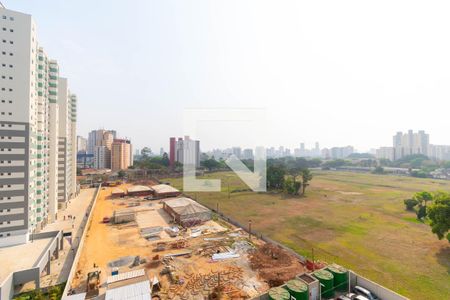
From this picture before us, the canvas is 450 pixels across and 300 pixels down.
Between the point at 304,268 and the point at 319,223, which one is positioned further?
the point at 319,223

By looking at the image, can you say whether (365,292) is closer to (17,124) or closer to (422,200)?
(422,200)

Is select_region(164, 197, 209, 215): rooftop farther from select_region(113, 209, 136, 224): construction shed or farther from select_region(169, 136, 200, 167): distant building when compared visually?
select_region(169, 136, 200, 167): distant building

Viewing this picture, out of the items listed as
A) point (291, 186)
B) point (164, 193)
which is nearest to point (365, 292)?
point (291, 186)

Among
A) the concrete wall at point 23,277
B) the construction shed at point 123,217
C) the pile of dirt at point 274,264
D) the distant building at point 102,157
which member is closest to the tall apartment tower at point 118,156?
the distant building at point 102,157

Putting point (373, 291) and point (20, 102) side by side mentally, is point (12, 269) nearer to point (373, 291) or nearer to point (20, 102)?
point (20, 102)

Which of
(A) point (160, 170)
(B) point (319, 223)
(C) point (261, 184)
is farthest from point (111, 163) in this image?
(B) point (319, 223)

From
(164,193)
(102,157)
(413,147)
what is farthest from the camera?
(413,147)

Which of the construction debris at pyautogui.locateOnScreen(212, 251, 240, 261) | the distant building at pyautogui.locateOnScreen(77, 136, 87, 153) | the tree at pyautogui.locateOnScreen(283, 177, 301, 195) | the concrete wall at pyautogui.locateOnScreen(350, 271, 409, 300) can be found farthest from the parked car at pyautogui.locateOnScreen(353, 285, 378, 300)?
the distant building at pyautogui.locateOnScreen(77, 136, 87, 153)
